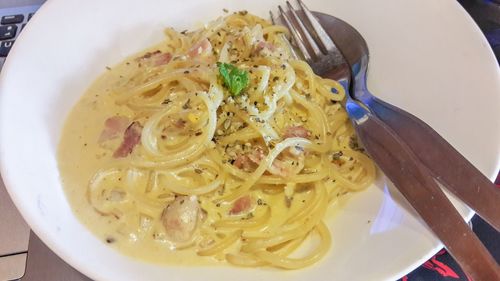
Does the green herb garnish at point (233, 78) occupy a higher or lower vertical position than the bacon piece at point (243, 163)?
higher

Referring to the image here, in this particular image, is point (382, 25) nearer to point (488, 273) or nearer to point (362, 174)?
point (362, 174)

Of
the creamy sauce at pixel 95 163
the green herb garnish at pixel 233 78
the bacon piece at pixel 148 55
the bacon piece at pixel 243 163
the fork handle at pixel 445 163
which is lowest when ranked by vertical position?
the creamy sauce at pixel 95 163

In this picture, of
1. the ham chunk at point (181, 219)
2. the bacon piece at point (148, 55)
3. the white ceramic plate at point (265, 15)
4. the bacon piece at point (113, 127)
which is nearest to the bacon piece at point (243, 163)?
the ham chunk at point (181, 219)

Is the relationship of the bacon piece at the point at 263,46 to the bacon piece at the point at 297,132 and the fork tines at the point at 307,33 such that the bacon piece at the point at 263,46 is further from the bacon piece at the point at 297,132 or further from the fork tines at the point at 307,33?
the bacon piece at the point at 297,132

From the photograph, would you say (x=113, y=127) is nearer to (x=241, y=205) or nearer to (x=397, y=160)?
(x=241, y=205)

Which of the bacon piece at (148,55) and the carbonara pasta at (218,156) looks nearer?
the carbonara pasta at (218,156)

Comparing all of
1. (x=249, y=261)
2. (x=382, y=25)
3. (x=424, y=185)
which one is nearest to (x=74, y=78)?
(x=249, y=261)

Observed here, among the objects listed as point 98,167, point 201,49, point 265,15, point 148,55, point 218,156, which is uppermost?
point 265,15

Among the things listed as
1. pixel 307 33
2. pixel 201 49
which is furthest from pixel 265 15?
pixel 201 49
